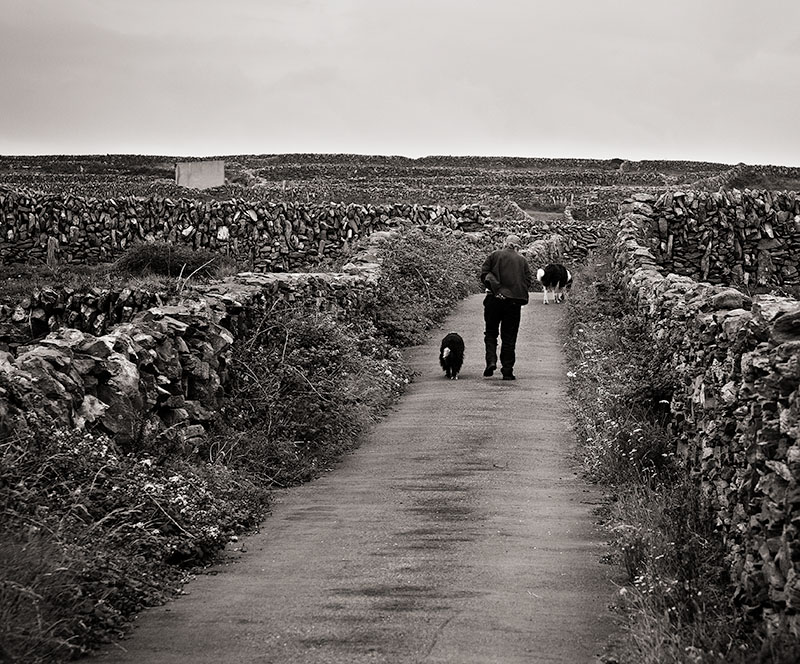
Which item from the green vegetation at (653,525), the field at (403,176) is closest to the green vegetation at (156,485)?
the green vegetation at (653,525)

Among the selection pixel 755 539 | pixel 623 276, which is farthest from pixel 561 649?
pixel 623 276

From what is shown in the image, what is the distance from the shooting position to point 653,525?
872 centimetres

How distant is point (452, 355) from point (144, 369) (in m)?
7.15

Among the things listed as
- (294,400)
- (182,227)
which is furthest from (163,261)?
(294,400)

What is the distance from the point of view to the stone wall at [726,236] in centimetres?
2764

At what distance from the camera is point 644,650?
20.6 feet

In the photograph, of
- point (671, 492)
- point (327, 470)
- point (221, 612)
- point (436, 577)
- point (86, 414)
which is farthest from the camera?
point (327, 470)

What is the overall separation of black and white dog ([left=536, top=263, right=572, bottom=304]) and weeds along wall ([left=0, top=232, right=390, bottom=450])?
1270 cm

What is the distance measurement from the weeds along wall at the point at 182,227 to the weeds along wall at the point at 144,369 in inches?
760

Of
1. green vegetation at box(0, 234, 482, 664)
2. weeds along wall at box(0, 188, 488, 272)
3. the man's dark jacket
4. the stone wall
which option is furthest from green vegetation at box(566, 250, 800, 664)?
weeds along wall at box(0, 188, 488, 272)

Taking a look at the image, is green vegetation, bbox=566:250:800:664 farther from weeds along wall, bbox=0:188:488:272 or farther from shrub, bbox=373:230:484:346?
weeds along wall, bbox=0:188:488:272

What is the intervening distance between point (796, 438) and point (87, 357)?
5927 millimetres

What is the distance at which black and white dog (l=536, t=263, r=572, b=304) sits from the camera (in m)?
27.1

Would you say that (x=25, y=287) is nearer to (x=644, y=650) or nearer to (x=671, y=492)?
(x=671, y=492)
